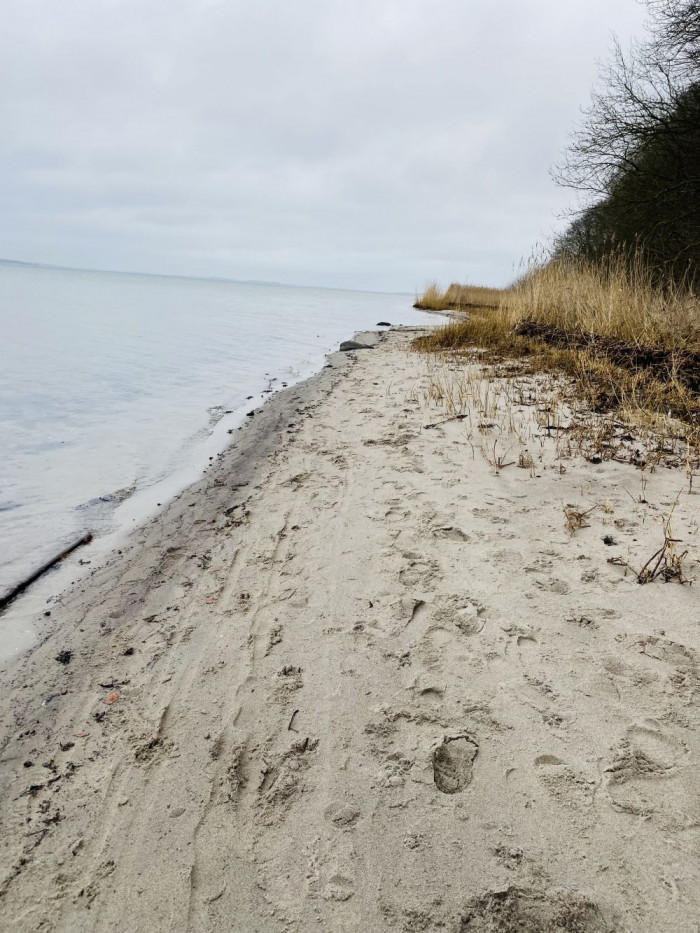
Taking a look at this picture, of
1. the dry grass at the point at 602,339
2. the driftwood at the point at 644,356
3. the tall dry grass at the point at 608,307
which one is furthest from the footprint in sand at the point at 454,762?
the tall dry grass at the point at 608,307

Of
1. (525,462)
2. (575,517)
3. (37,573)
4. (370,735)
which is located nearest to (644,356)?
(525,462)

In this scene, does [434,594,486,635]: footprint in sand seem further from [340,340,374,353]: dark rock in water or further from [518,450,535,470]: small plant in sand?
[340,340,374,353]: dark rock in water

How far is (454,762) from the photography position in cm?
148

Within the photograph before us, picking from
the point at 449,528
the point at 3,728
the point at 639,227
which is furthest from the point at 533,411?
the point at 639,227

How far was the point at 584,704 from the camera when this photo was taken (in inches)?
64.1

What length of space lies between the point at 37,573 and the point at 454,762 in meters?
2.44

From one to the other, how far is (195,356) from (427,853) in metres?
11.1

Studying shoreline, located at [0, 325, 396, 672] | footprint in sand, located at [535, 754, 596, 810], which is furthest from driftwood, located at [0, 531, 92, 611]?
footprint in sand, located at [535, 754, 596, 810]

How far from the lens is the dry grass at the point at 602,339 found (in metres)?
4.63

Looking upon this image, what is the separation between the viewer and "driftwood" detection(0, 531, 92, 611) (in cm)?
257

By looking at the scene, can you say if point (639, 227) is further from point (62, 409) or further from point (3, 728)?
point (3, 728)

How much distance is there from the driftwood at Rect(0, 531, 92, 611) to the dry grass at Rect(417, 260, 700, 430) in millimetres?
4176

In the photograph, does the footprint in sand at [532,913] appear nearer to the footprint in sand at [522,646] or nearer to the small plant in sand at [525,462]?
the footprint in sand at [522,646]

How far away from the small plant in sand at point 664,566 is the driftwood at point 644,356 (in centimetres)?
299
